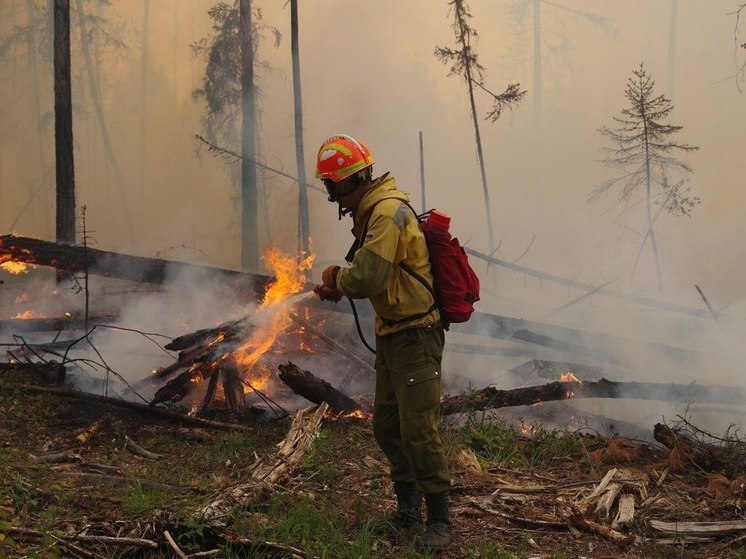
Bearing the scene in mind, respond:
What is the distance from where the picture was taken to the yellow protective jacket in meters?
4.24

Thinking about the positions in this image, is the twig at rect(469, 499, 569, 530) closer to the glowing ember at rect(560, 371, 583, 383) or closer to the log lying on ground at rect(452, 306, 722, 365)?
the glowing ember at rect(560, 371, 583, 383)

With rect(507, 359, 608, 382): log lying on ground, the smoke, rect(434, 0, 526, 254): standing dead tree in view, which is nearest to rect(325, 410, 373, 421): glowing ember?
rect(507, 359, 608, 382): log lying on ground

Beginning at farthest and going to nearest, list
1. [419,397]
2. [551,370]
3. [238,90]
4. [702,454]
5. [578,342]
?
1. [238,90]
2. [578,342]
3. [551,370]
4. [702,454]
5. [419,397]

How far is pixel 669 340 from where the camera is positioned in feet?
39.4

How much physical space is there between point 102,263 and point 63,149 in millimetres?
5640

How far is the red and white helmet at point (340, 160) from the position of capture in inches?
177

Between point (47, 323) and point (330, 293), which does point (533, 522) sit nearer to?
point (330, 293)

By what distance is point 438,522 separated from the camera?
177 inches

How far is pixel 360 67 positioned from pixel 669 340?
12.6m

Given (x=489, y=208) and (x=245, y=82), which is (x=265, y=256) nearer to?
(x=245, y=82)

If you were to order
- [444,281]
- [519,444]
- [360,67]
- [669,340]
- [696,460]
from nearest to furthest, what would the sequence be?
[444,281]
[696,460]
[519,444]
[669,340]
[360,67]

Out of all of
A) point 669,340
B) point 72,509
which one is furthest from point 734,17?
point 72,509

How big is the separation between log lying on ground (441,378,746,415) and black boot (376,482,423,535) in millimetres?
2918

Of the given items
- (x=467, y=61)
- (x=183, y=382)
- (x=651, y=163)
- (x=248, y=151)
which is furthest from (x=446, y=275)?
(x=467, y=61)
